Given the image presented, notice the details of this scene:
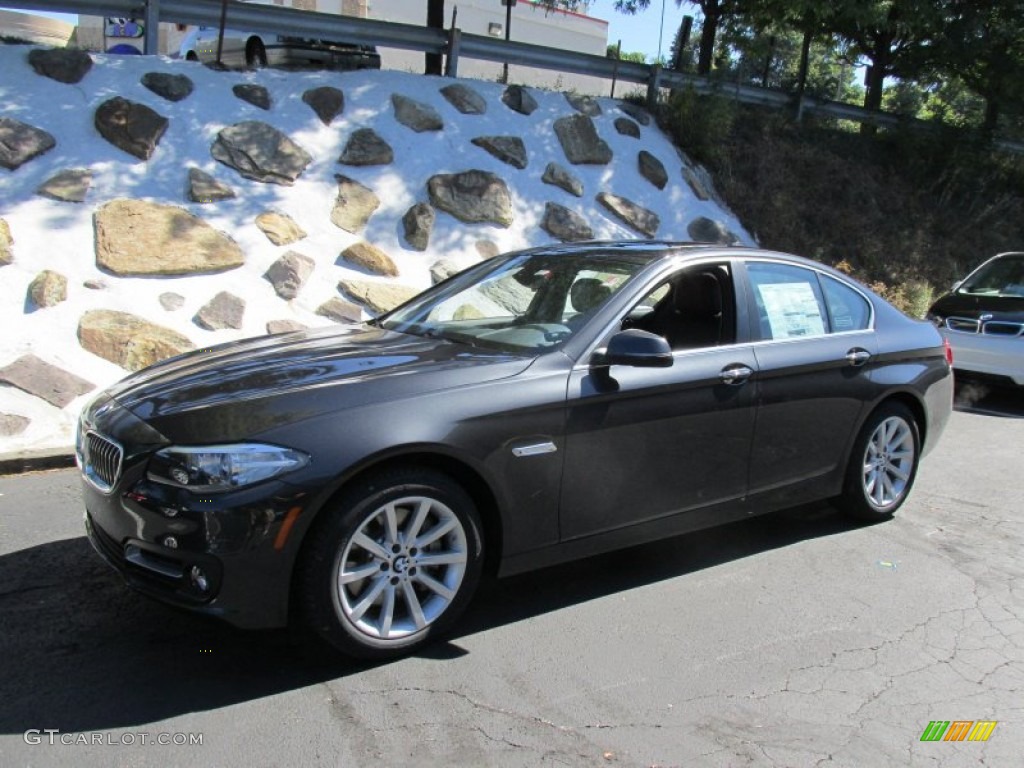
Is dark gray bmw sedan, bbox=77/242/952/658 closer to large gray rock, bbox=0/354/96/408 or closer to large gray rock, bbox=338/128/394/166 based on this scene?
large gray rock, bbox=0/354/96/408

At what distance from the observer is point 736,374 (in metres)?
4.42

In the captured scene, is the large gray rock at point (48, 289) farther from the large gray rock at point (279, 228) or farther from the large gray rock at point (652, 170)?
the large gray rock at point (652, 170)

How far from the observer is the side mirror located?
3854mm

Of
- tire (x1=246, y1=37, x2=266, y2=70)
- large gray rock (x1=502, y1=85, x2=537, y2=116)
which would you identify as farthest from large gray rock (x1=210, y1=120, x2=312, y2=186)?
tire (x1=246, y1=37, x2=266, y2=70)

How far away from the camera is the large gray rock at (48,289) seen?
711 centimetres

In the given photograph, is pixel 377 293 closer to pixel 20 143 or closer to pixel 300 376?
pixel 20 143

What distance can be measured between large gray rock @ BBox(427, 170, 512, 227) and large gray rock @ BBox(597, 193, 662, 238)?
55.2 inches

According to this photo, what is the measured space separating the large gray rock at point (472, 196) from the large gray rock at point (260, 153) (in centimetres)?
138

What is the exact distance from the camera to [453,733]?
3061mm

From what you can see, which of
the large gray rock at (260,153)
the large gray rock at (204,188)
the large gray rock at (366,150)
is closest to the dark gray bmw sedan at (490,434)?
the large gray rock at (204,188)

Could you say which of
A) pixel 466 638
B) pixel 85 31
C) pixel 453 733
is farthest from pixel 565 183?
pixel 85 31

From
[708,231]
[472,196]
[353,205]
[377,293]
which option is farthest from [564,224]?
[377,293]

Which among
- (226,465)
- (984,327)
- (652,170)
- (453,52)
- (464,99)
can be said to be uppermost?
(453,52)

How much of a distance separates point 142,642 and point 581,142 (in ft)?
29.6
